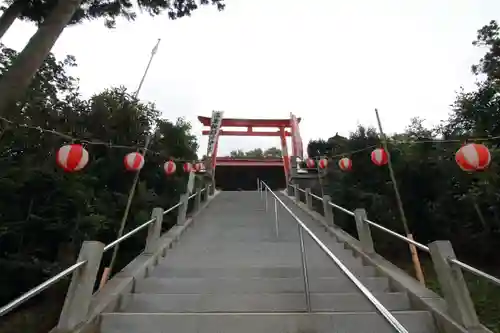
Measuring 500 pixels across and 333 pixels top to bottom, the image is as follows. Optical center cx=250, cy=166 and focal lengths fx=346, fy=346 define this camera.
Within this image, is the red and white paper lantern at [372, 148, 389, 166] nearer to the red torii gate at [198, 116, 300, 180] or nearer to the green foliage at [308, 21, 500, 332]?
the green foliage at [308, 21, 500, 332]

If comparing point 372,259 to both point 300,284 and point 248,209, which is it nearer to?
point 300,284

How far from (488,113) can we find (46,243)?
10.1 meters

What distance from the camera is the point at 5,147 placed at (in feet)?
22.3

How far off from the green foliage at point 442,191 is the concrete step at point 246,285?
3.59 metres

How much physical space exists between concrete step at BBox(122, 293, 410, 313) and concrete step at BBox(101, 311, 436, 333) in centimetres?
31

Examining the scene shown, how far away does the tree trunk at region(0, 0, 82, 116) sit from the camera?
469cm

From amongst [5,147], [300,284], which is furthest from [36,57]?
[300,284]

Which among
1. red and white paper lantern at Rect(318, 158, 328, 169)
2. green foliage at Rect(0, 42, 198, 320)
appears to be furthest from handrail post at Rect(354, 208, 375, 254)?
red and white paper lantern at Rect(318, 158, 328, 169)

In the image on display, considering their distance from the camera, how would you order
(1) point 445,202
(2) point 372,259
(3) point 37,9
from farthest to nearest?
1. (1) point 445,202
2. (3) point 37,9
3. (2) point 372,259

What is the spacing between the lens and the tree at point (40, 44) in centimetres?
471

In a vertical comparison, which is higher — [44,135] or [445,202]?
[44,135]

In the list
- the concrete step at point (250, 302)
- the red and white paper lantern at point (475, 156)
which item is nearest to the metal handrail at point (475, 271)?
the concrete step at point (250, 302)

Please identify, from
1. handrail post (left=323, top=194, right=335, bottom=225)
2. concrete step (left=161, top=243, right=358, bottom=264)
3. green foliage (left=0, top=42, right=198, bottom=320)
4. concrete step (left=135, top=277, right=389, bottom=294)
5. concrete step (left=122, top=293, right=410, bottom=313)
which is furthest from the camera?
handrail post (left=323, top=194, right=335, bottom=225)

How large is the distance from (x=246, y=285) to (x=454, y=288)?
2013mm
